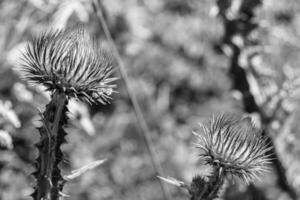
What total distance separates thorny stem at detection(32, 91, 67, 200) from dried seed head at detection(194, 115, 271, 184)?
460 mm

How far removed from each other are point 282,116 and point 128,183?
1.90m

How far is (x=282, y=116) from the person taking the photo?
3105mm

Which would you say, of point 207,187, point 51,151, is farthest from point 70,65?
point 207,187

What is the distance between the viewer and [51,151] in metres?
1.66

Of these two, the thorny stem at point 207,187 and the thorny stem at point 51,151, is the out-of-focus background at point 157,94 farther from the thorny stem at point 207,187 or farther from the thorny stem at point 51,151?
the thorny stem at point 207,187

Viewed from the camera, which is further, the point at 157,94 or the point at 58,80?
the point at 157,94

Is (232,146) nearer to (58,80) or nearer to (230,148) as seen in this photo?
(230,148)

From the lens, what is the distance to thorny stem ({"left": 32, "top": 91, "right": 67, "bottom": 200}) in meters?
1.62

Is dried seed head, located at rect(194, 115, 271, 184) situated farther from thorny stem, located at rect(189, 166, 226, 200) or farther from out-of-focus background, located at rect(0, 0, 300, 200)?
out-of-focus background, located at rect(0, 0, 300, 200)

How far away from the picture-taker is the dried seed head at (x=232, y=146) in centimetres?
174

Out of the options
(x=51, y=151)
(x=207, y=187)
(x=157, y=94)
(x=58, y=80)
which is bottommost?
(x=207, y=187)

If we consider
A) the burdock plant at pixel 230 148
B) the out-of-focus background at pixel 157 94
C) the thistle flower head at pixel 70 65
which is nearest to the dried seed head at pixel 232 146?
the burdock plant at pixel 230 148

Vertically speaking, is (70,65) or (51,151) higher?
(70,65)

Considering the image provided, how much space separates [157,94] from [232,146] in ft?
12.6
